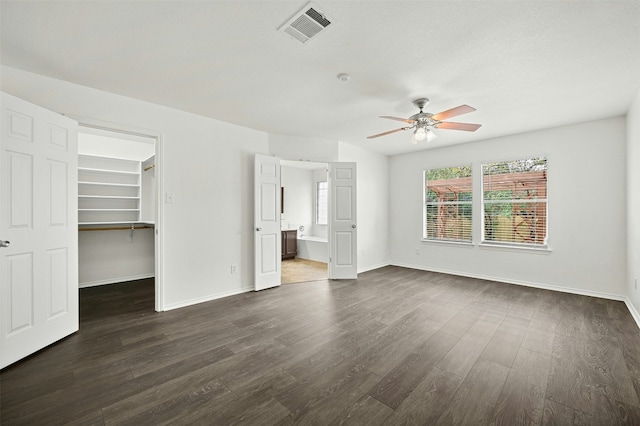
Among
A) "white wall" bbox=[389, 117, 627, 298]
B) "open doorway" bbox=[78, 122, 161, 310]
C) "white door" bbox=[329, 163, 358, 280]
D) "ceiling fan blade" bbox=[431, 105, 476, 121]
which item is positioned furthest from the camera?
"white door" bbox=[329, 163, 358, 280]

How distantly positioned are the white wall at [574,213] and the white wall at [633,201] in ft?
0.79

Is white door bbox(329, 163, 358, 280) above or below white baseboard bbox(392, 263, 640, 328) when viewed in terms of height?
above

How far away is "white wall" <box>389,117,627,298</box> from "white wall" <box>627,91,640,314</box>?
24 cm

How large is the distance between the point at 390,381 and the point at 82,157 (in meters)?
5.66

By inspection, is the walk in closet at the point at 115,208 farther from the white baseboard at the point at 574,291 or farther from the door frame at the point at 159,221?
the white baseboard at the point at 574,291

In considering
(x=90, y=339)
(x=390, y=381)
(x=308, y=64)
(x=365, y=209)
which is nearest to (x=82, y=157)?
(x=90, y=339)

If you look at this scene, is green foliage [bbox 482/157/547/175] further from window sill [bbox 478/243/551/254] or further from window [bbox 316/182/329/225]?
window [bbox 316/182/329/225]

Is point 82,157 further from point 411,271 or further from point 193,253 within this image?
point 411,271

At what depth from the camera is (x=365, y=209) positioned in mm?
5820

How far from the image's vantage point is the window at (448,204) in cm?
538

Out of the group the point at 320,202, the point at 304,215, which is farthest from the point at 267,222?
the point at 320,202

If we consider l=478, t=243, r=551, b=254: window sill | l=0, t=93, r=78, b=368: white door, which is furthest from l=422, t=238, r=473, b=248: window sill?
l=0, t=93, r=78, b=368: white door

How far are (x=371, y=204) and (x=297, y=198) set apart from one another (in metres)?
2.62

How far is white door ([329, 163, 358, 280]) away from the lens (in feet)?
16.8
